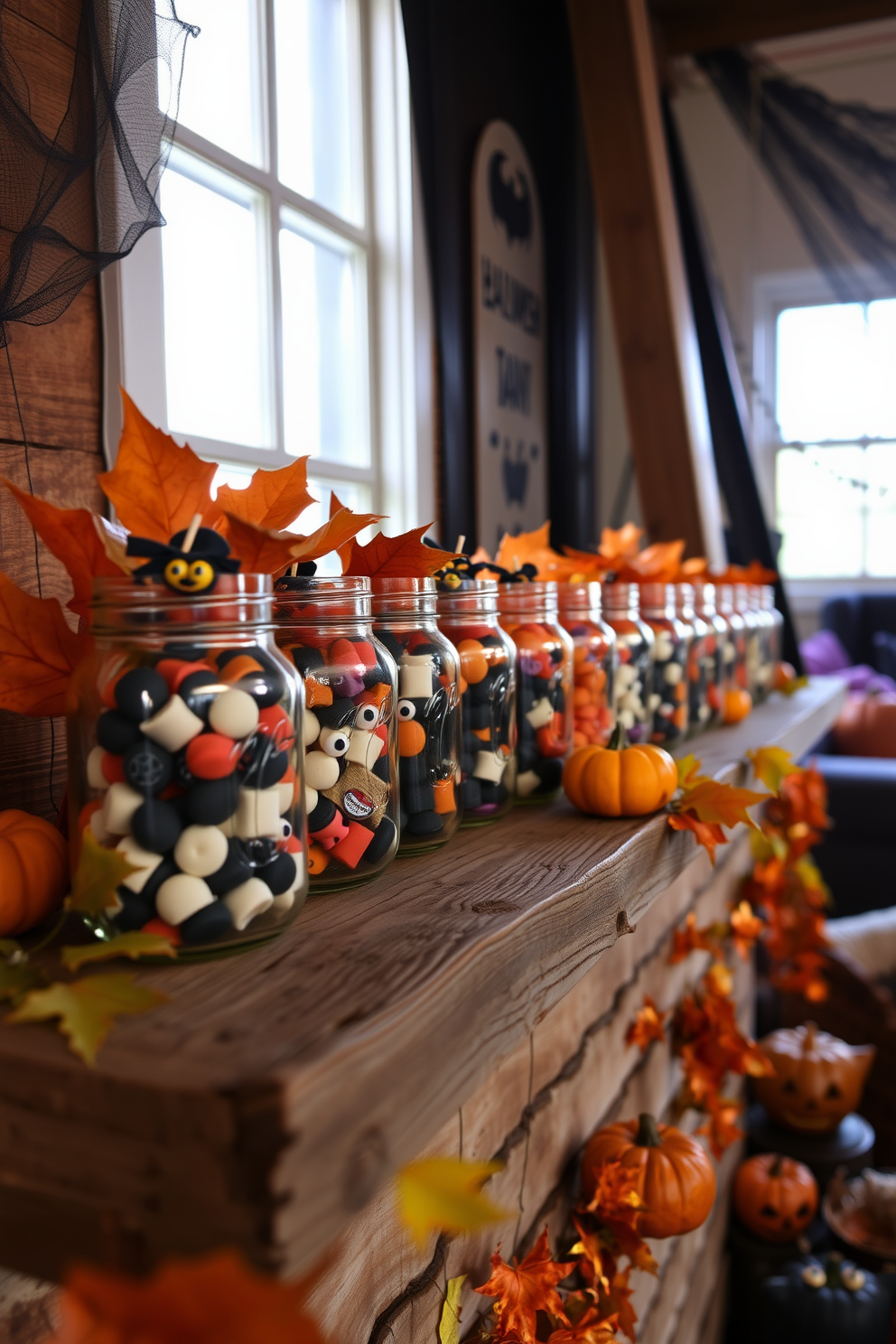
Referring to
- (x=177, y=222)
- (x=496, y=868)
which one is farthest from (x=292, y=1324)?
(x=177, y=222)

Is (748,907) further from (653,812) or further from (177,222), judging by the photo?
(177,222)

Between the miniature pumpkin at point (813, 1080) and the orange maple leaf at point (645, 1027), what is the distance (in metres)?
0.81

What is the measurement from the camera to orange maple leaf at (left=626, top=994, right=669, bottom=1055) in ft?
4.20

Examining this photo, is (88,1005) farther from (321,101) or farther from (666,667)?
(321,101)

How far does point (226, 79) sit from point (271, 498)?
88 cm

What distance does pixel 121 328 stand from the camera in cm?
80

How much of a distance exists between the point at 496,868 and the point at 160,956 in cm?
24

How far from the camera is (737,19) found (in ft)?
7.98

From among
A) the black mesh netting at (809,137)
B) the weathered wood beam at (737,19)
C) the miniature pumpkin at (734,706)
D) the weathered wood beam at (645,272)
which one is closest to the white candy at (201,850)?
the miniature pumpkin at (734,706)

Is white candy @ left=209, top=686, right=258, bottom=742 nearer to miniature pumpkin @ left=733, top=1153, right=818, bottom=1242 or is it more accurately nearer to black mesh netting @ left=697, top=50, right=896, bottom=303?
miniature pumpkin @ left=733, top=1153, right=818, bottom=1242

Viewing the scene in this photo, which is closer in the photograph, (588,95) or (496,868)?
(496,868)

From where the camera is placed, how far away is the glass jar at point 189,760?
47 cm

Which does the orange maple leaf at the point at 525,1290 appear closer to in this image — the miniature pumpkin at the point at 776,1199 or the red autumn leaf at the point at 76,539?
the red autumn leaf at the point at 76,539

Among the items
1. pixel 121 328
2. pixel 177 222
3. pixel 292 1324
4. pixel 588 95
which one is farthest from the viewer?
pixel 588 95
